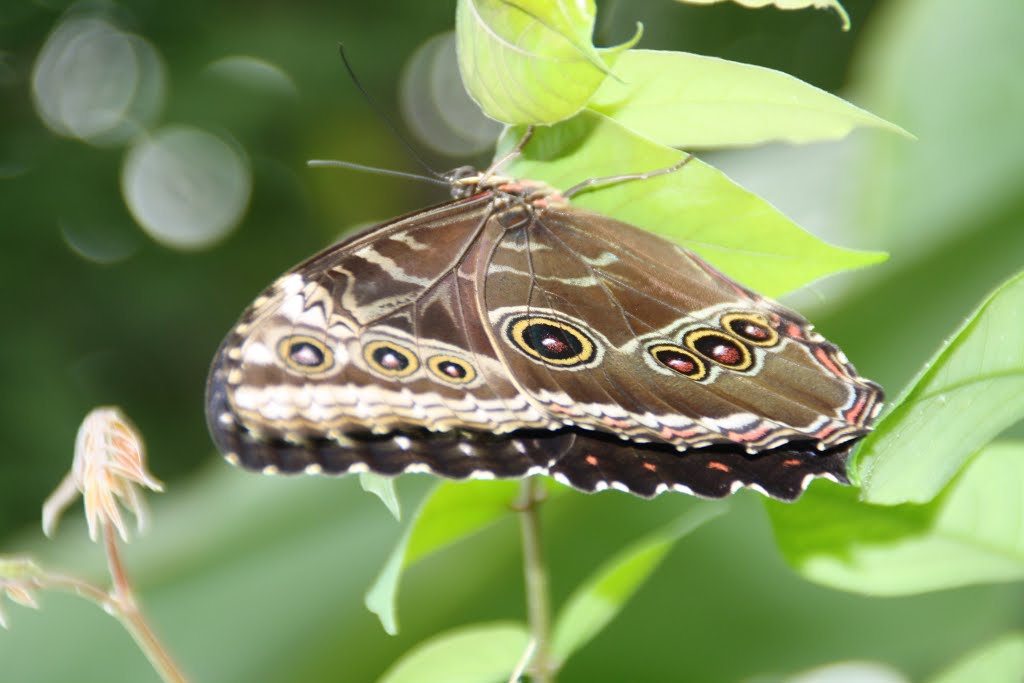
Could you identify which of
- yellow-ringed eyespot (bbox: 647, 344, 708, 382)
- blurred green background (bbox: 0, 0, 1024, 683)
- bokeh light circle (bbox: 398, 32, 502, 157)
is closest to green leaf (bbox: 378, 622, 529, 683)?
yellow-ringed eyespot (bbox: 647, 344, 708, 382)

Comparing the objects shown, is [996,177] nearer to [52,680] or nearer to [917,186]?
[917,186]

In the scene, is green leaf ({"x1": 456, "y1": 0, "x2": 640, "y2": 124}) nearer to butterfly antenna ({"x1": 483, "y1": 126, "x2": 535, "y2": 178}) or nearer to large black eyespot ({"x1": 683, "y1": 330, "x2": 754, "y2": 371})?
butterfly antenna ({"x1": 483, "y1": 126, "x2": 535, "y2": 178})

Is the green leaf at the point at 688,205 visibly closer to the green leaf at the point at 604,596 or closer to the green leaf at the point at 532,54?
the green leaf at the point at 532,54

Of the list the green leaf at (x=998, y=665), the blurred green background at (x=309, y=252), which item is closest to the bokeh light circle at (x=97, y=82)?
the blurred green background at (x=309, y=252)

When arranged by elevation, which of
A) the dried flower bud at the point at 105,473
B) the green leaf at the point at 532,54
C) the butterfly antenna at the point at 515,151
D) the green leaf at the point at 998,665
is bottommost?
the dried flower bud at the point at 105,473

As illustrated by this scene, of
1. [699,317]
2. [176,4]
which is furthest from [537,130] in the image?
[176,4]

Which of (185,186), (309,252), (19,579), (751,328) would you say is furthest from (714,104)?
(185,186)
